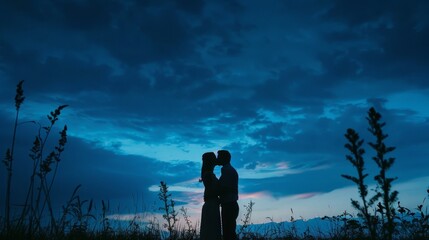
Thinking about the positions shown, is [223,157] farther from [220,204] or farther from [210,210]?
[210,210]

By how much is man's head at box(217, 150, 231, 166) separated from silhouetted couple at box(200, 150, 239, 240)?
9.2 inches

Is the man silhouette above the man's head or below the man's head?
below

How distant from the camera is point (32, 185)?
4.59 metres

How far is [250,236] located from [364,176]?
9095 mm

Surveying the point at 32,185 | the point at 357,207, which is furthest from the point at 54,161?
the point at 357,207

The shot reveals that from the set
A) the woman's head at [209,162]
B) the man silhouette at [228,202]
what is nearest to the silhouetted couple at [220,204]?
the man silhouette at [228,202]

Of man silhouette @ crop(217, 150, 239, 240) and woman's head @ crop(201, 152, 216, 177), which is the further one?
woman's head @ crop(201, 152, 216, 177)

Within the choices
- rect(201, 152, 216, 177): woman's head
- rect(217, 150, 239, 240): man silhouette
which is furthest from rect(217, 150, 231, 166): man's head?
rect(217, 150, 239, 240): man silhouette

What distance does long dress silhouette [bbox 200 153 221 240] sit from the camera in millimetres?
9555

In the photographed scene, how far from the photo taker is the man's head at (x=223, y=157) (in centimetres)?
1009

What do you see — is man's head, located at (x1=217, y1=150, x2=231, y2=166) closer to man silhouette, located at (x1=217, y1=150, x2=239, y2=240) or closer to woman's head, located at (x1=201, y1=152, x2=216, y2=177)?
woman's head, located at (x1=201, y1=152, x2=216, y2=177)

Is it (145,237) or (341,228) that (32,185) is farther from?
(341,228)

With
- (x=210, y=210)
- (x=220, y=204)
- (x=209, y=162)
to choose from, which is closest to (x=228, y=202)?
(x=220, y=204)

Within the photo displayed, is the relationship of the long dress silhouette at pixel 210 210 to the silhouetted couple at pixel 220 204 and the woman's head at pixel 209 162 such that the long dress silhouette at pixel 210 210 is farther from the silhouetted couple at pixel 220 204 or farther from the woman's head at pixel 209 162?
the woman's head at pixel 209 162
